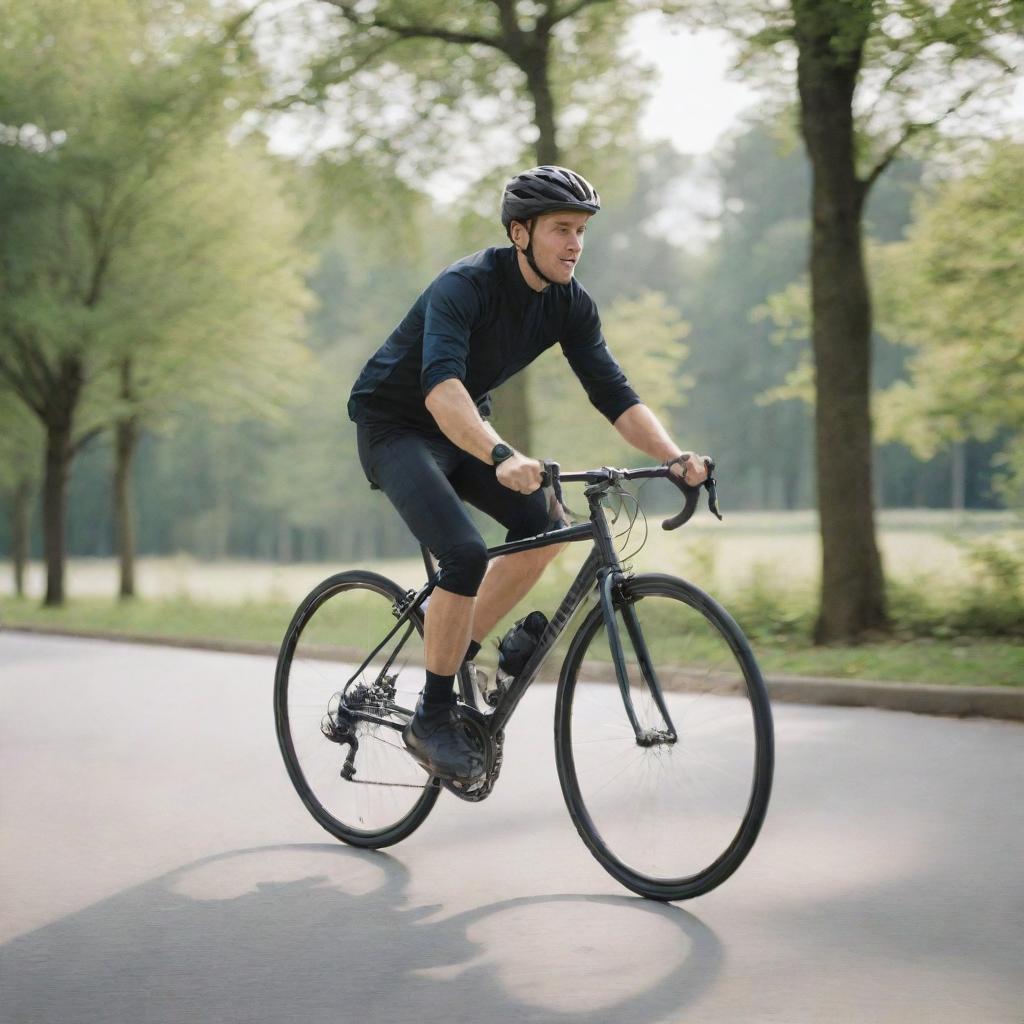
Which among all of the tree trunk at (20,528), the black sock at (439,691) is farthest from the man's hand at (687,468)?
the tree trunk at (20,528)

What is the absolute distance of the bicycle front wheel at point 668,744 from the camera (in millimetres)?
4223

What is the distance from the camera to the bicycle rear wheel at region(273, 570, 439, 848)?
5273mm

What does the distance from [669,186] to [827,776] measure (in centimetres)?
8263

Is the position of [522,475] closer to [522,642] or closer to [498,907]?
[522,642]

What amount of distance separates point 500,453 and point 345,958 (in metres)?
1.42

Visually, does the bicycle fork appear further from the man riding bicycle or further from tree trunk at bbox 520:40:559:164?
tree trunk at bbox 520:40:559:164

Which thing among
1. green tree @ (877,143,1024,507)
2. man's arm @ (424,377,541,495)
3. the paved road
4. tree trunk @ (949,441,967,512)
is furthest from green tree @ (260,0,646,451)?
tree trunk @ (949,441,967,512)

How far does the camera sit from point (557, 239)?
4598mm

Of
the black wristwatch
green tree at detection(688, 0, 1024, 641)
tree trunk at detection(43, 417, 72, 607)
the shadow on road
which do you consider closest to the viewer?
the shadow on road

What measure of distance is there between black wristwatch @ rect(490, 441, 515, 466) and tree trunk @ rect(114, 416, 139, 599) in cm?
2155

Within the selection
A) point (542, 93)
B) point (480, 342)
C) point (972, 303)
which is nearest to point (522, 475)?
point (480, 342)

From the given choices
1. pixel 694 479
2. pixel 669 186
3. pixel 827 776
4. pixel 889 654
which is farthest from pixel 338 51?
pixel 669 186

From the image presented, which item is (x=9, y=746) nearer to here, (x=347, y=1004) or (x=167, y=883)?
(x=167, y=883)

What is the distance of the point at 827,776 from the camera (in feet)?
21.1
